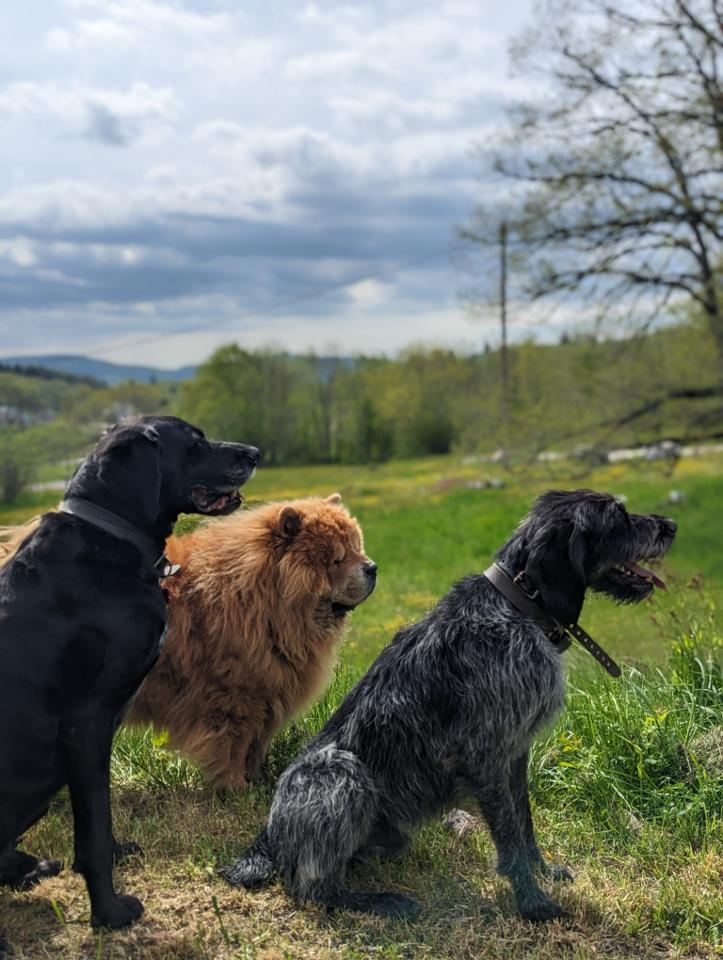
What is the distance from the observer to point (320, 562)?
479 centimetres

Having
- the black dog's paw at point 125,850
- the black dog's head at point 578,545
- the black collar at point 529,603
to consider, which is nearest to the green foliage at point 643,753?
the black collar at point 529,603

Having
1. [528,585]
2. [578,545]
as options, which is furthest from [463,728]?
[578,545]

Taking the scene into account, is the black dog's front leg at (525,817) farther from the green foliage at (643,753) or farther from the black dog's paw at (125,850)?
the black dog's paw at (125,850)

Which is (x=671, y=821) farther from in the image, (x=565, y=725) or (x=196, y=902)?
(x=196, y=902)

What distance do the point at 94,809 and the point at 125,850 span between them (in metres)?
0.97

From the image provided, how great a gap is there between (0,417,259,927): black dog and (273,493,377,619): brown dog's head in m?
1.04

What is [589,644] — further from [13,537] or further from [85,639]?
[13,537]

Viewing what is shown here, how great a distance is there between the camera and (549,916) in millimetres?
3725

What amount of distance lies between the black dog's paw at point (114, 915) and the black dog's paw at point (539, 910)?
Answer: 5.53ft

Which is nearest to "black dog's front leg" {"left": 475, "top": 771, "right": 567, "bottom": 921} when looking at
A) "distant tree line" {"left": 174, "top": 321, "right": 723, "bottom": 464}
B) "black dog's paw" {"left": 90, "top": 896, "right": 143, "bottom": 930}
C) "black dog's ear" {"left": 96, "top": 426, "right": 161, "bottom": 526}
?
"black dog's paw" {"left": 90, "top": 896, "right": 143, "bottom": 930}

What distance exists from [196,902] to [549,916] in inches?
61.8

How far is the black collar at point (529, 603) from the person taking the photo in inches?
156

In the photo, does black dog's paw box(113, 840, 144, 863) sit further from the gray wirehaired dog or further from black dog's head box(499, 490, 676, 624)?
black dog's head box(499, 490, 676, 624)

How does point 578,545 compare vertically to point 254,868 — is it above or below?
above
